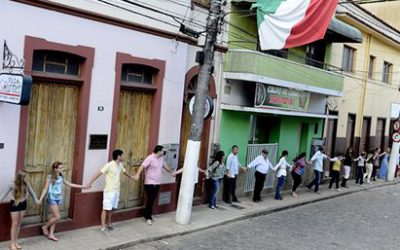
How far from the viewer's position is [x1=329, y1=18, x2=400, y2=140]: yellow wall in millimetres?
21109

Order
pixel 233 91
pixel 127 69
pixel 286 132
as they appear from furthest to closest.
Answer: pixel 286 132
pixel 233 91
pixel 127 69

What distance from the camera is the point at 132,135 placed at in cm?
1088

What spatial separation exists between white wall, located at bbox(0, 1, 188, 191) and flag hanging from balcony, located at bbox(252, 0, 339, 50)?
2166 millimetres

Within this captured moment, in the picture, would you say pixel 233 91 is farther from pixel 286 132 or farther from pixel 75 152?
pixel 75 152

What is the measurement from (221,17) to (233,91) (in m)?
3.59

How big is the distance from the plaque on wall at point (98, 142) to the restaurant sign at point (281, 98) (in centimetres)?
552

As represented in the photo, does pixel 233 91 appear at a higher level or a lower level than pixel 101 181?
higher

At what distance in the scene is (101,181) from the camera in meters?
9.96

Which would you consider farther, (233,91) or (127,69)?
(233,91)

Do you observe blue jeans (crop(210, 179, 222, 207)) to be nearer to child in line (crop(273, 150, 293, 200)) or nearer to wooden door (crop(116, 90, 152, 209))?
wooden door (crop(116, 90, 152, 209))

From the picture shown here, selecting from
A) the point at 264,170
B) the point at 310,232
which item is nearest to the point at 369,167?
the point at 264,170

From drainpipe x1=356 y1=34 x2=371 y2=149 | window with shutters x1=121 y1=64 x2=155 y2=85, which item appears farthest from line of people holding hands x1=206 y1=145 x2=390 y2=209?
window with shutters x1=121 y1=64 x2=155 y2=85

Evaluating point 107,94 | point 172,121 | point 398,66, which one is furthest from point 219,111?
point 398,66

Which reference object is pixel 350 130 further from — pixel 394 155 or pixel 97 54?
pixel 97 54
